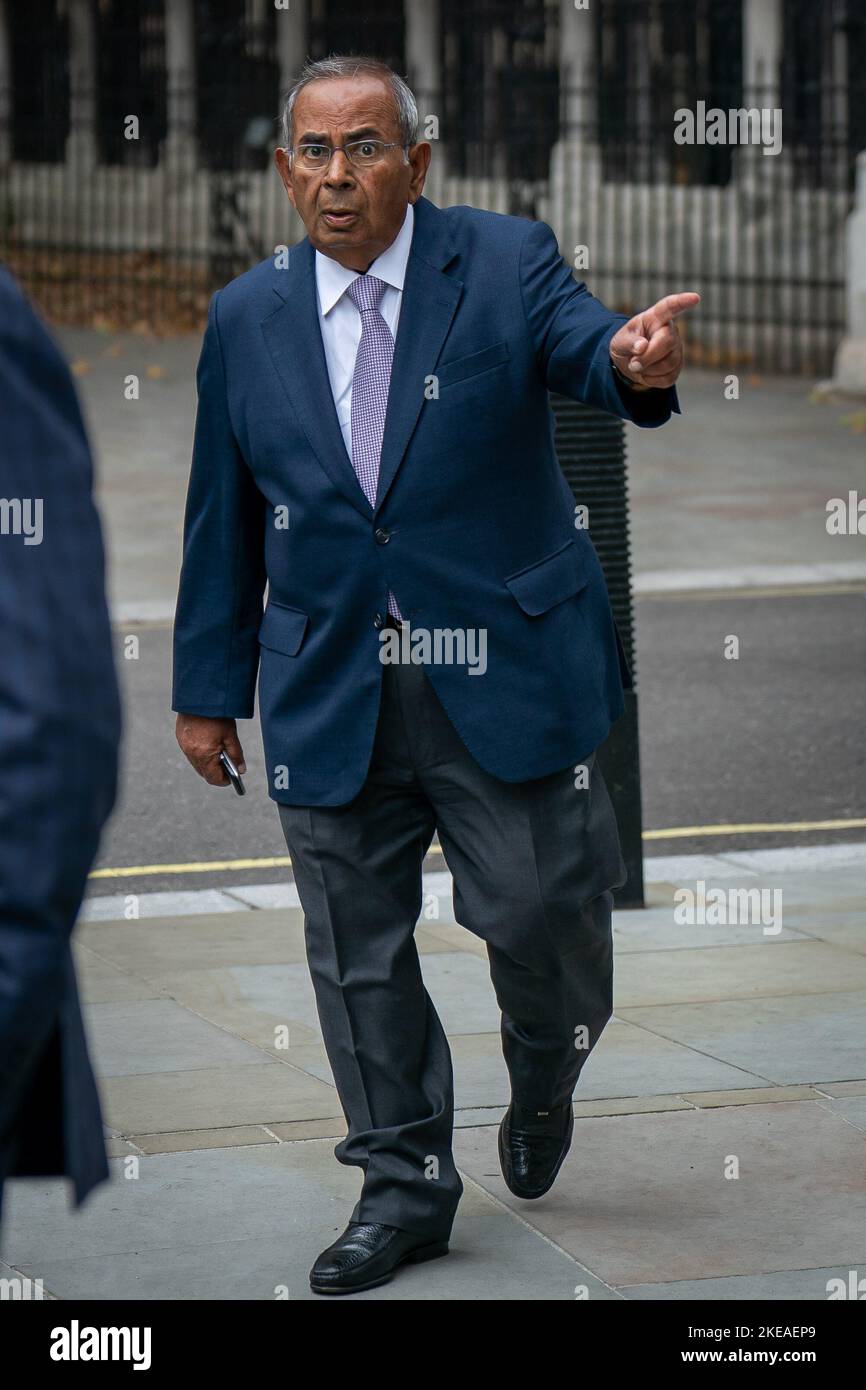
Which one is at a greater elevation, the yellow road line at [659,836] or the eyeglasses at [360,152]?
the eyeglasses at [360,152]

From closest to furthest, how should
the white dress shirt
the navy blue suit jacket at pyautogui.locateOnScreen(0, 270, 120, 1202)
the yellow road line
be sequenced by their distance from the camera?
the navy blue suit jacket at pyautogui.locateOnScreen(0, 270, 120, 1202) → the white dress shirt → the yellow road line

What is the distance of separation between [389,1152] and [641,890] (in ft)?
9.60

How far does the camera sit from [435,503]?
4.09 meters

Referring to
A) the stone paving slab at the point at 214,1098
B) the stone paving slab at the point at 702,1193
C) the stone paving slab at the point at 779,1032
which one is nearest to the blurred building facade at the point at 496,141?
the stone paving slab at the point at 779,1032

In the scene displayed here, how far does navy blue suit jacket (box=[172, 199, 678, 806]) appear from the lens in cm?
409

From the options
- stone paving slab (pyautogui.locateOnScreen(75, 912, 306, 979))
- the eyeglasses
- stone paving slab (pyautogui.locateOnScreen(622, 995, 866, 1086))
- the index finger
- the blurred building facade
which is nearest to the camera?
the index finger

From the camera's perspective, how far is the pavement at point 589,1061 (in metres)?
→ 4.29

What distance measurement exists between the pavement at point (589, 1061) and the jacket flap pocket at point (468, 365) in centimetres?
153

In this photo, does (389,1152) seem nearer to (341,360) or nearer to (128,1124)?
(128,1124)

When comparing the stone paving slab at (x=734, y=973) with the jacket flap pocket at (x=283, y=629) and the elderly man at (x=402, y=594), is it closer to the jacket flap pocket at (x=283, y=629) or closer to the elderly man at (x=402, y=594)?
the elderly man at (x=402, y=594)

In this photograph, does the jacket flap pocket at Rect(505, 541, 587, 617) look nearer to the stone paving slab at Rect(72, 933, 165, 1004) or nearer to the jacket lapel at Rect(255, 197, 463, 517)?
the jacket lapel at Rect(255, 197, 463, 517)

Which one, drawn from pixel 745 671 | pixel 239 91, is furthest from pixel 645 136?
pixel 745 671

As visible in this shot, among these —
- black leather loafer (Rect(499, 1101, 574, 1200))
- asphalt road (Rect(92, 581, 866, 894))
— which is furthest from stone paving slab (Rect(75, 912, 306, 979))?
black leather loafer (Rect(499, 1101, 574, 1200))

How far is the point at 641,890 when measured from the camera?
702cm
